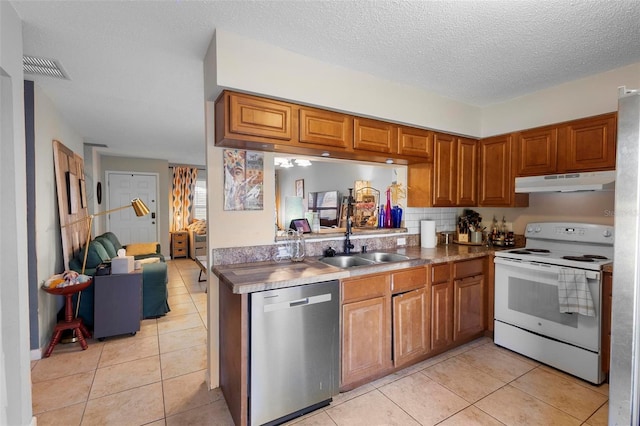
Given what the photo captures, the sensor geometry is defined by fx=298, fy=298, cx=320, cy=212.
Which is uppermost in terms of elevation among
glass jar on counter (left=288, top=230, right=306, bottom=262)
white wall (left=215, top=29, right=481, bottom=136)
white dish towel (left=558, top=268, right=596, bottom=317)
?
white wall (left=215, top=29, right=481, bottom=136)

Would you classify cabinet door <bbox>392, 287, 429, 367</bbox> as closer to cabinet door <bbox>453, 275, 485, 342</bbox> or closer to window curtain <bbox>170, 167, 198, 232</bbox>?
cabinet door <bbox>453, 275, 485, 342</bbox>

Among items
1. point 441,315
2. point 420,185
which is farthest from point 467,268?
point 420,185

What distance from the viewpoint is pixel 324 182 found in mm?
4785

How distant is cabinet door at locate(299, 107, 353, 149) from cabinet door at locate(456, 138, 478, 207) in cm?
154

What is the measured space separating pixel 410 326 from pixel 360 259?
2.24 feet

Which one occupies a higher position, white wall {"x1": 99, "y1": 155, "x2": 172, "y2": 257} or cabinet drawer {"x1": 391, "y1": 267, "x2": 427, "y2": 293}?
white wall {"x1": 99, "y1": 155, "x2": 172, "y2": 257}

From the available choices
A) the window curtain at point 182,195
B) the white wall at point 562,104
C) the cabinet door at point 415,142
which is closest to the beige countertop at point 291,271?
the cabinet door at point 415,142

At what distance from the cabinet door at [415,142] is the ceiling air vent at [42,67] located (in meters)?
2.92

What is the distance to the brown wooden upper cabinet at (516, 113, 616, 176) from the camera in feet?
8.21

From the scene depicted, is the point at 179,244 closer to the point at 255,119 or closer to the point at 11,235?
the point at 11,235

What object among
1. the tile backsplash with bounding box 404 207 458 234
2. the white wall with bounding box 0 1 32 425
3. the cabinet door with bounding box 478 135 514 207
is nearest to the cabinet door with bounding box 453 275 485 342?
the tile backsplash with bounding box 404 207 458 234

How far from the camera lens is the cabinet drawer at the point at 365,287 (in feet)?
6.93

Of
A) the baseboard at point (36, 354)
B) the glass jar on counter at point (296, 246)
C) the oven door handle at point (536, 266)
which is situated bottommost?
the baseboard at point (36, 354)

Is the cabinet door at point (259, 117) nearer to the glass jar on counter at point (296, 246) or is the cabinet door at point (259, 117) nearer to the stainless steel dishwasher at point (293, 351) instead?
the glass jar on counter at point (296, 246)
